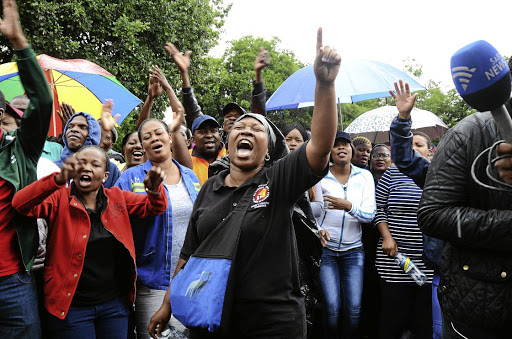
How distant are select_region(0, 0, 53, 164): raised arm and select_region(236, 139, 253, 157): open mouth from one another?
53.1 inches

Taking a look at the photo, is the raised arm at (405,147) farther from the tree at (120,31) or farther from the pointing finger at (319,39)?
the tree at (120,31)

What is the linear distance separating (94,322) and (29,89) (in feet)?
5.50

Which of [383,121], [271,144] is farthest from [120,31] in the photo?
[271,144]

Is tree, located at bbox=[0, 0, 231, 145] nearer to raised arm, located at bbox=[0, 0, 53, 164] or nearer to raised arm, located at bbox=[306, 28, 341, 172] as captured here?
raised arm, located at bbox=[0, 0, 53, 164]

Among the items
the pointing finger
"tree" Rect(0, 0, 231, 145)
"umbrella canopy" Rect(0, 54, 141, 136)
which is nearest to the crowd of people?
the pointing finger

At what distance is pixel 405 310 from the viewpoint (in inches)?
183

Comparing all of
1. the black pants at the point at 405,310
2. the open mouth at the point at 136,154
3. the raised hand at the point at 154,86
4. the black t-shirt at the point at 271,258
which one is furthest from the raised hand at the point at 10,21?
the black pants at the point at 405,310

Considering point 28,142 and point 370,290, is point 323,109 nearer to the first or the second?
point 28,142

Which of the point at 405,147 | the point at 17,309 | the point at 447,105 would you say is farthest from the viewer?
the point at 447,105

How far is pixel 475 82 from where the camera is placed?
1.62 m

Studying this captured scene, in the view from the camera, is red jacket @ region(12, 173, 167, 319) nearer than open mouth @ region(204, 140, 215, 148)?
Yes

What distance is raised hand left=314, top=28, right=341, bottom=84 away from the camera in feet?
6.95

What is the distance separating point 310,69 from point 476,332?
14.2 ft

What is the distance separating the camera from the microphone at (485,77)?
1597 mm
